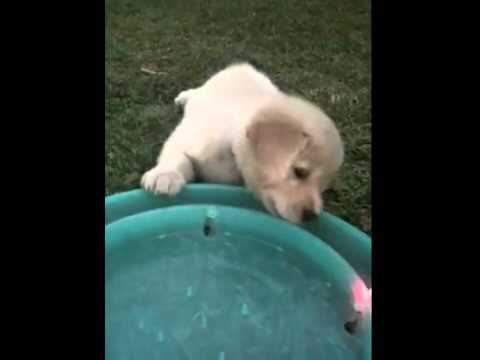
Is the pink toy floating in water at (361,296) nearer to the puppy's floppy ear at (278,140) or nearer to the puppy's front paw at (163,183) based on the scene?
the puppy's floppy ear at (278,140)

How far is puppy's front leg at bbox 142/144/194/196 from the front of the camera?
2.26 metres

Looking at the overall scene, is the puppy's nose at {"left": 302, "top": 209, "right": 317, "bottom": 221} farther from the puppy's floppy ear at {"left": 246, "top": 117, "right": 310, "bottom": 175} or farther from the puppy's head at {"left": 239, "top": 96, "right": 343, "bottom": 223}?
the puppy's floppy ear at {"left": 246, "top": 117, "right": 310, "bottom": 175}

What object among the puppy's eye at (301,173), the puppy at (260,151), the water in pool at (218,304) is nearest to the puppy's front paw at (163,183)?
the puppy at (260,151)

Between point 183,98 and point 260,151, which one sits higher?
point 260,151

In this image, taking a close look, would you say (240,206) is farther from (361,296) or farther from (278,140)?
(361,296)

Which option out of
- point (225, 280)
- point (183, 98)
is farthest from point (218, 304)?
point (183, 98)

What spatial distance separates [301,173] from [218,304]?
47cm

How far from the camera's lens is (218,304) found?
204cm

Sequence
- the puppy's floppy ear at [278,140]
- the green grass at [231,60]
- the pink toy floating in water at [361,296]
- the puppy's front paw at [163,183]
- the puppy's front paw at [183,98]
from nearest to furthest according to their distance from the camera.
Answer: the pink toy floating in water at [361,296] < the puppy's floppy ear at [278,140] < the puppy's front paw at [163,183] < the green grass at [231,60] < the puppy's front paw at [183,98]

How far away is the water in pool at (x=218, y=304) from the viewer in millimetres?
1895

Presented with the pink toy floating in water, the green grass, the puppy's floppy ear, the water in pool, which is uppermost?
the puppy's floppy ear

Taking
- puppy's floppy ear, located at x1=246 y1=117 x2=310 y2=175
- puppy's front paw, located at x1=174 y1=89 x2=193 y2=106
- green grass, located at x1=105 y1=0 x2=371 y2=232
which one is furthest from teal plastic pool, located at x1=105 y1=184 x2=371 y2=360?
puppy's front paw, located at x1=174 y1=89 x2=193 y2=106

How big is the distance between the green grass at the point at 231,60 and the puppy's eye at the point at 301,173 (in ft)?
1.61
